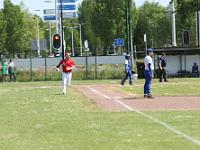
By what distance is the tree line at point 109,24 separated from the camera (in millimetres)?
77062

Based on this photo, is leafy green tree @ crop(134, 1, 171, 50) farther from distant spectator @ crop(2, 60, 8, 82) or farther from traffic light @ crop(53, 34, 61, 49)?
traffic light @ crop(53, 34, 61, 49)

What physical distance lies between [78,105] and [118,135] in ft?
27.3

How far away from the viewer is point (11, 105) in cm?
2119

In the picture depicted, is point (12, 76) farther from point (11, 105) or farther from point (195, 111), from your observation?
point (195, 111)

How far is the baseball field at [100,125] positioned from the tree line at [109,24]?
123ft

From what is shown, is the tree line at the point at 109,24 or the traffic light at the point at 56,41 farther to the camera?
the tree line at the point at 109,24

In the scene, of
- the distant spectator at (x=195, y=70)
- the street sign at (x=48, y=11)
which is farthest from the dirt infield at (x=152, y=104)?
the street sign at (x=48, y=11)

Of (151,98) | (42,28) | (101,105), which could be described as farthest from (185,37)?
(42,28)

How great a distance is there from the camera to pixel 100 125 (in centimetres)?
1430

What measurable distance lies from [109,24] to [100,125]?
64535 mm

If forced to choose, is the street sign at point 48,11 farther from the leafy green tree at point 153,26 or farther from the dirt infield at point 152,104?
the leafy green tree at point 153,26

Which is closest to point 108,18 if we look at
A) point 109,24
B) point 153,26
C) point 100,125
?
point 109,24

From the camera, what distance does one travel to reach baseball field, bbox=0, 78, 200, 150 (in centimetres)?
1121

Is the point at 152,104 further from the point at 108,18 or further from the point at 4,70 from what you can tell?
the point at 108,18
